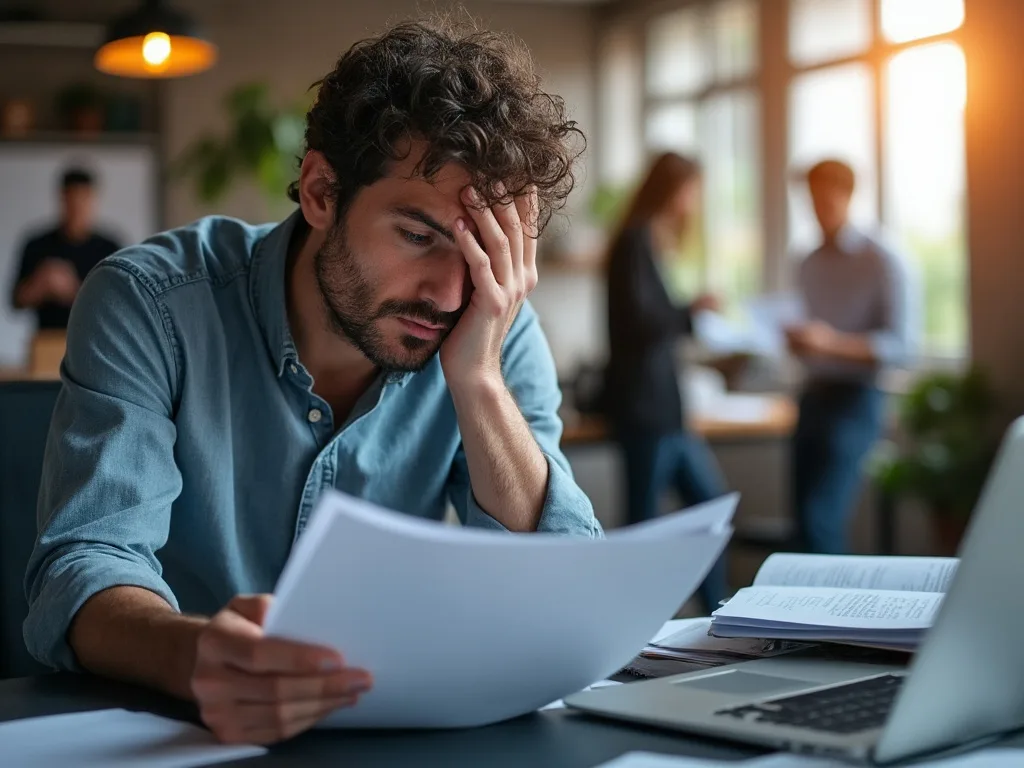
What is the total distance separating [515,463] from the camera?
130cm

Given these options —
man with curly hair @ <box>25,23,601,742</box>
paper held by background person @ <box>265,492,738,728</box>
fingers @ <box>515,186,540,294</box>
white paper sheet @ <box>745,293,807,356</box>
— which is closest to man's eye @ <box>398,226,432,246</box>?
man with curly hair @ <box>25,23,601,742</box>

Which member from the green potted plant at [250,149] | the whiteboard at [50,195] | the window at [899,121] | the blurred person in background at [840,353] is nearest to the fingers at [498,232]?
the blurred person in background at [840,353]

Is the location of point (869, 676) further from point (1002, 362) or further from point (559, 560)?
point (1002, 362)

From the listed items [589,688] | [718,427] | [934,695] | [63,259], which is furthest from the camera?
[63,259]

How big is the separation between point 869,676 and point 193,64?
3.43m

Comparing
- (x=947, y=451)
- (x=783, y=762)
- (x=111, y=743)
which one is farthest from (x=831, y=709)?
(x=947, y=451)

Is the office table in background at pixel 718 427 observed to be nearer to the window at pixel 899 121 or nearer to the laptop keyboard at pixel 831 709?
the window at pixel 899 121

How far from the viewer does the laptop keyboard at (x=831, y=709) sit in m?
0.79

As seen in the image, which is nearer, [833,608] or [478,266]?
[833,608]

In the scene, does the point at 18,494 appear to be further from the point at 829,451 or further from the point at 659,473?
the point at 829,451

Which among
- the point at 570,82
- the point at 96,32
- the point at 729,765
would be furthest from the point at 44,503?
the point at 570,82

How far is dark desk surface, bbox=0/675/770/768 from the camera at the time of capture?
78cm

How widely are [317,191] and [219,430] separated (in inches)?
11.5

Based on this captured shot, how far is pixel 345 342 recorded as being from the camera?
1.38m
